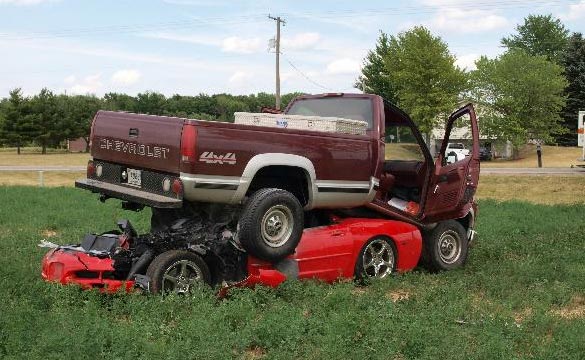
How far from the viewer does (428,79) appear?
5438 cm

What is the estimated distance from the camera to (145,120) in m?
7.68

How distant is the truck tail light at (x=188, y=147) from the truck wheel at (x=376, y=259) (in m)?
2.60

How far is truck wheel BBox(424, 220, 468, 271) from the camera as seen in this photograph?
9.62m

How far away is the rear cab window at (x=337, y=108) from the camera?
9102 millimetres

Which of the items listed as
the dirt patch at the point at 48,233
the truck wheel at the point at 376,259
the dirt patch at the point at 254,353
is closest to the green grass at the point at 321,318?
the dirt patch at the point at 254,353

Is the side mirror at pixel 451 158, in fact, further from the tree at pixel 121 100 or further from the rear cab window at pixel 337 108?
the tree at pixel 121 100

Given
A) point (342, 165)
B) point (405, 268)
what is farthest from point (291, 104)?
point (405, 268)

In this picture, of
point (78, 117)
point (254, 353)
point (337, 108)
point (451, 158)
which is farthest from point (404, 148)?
point (78, 117)

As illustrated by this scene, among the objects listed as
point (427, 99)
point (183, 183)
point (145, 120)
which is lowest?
point (183, 183)

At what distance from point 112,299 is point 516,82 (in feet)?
179

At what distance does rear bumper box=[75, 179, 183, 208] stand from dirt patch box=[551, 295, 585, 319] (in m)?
4.03

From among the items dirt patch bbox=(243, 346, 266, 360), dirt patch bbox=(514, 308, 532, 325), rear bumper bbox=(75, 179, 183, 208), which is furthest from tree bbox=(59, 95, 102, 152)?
dirt patch bbox=(243, 346, 266, 360)

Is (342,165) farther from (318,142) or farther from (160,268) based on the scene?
(160,268)

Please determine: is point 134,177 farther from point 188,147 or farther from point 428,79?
point 428,79
